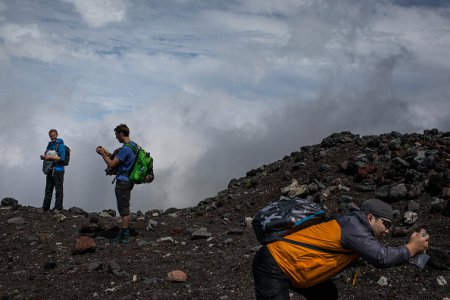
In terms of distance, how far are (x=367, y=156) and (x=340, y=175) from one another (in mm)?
1523

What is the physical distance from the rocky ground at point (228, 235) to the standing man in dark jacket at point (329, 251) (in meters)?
3.15

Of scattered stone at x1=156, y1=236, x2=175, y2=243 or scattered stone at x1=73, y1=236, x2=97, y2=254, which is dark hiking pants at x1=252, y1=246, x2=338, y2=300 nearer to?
scattered stone at x1=73, y1=236, x2=97, y2=254

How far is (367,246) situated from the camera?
4.41 m

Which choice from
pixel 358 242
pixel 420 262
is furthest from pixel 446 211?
pixel 358 242

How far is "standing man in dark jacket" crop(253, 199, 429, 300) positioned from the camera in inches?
175

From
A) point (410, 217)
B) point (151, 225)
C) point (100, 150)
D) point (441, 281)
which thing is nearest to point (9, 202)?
point (151, 225)

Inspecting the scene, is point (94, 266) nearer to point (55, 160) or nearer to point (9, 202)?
point (55, 160)

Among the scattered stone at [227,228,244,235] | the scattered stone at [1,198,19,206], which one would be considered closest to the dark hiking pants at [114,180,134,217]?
the scattered stone at [227,228,244,235]

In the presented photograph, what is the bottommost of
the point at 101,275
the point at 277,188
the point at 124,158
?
the point at 101,275

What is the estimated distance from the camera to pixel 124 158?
35.9 feet

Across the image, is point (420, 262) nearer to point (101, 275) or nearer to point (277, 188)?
point (101, 275)

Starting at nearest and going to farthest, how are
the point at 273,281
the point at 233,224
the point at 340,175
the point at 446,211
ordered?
the point at 273,281, the point at 446,211, the point at 233,224, the point at 340,175

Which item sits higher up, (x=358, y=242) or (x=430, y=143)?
(x=430, y=143)

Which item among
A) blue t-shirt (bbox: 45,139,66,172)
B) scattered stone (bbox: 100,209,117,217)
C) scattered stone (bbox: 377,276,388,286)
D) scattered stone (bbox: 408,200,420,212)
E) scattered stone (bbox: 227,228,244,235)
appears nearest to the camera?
scattered stone (bbox: 377,276,388,286)
